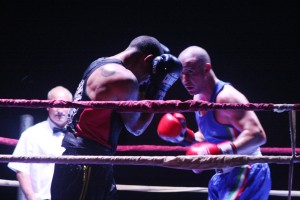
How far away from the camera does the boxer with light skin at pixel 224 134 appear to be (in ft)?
6.15

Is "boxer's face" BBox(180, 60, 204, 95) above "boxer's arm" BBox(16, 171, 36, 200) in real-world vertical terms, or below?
above

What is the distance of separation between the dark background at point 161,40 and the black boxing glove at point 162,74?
1.78m

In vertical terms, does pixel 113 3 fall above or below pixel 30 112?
above

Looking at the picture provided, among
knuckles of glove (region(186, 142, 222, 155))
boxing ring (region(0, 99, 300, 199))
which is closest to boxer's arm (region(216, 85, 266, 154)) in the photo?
knuckles of glove (region(186, 142, 222, 155))

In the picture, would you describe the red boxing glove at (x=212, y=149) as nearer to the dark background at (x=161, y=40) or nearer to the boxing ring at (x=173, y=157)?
the boxing ring at (x=173, y=157)

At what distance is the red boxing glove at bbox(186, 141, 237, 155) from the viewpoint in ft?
5.81

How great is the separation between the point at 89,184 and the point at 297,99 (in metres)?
2.41

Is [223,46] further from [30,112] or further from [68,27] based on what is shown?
[30,112]

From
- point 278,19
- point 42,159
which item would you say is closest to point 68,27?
point 278,19

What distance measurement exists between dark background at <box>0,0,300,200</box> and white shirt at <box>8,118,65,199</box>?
1052mm

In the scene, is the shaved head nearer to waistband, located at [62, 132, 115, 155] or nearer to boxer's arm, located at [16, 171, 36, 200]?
waistband, located at [62, 132, 115, 155]

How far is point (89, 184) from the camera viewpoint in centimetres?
164

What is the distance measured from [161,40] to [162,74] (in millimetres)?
1939

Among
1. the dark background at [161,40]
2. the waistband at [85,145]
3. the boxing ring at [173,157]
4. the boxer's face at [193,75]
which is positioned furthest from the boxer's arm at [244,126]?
the dark background at [161,40]
